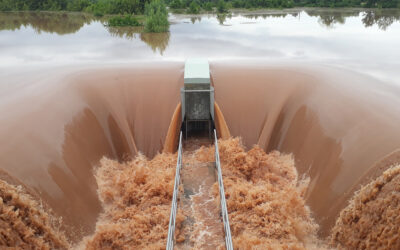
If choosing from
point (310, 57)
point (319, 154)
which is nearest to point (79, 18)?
point (310, 57)

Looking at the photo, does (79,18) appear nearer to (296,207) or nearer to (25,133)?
(25,133)

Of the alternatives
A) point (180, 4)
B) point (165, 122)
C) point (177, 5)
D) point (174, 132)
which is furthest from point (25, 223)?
point (180, 4)

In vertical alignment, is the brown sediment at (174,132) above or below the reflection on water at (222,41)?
below

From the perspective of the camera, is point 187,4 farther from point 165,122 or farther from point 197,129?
point 165,122

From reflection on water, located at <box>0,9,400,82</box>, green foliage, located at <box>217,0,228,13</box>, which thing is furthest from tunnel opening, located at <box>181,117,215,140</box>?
green foliage, located at <box>217,0,228,13</box>

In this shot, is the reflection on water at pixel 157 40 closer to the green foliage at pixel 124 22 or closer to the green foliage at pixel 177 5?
the green foliage at pixel 124 22

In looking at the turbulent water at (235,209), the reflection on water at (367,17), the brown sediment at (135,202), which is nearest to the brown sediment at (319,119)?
the turbulent water at (235,209)

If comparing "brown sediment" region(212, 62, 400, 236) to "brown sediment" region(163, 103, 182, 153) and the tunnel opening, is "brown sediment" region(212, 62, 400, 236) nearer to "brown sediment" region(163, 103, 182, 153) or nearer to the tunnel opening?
the tunnel opening
